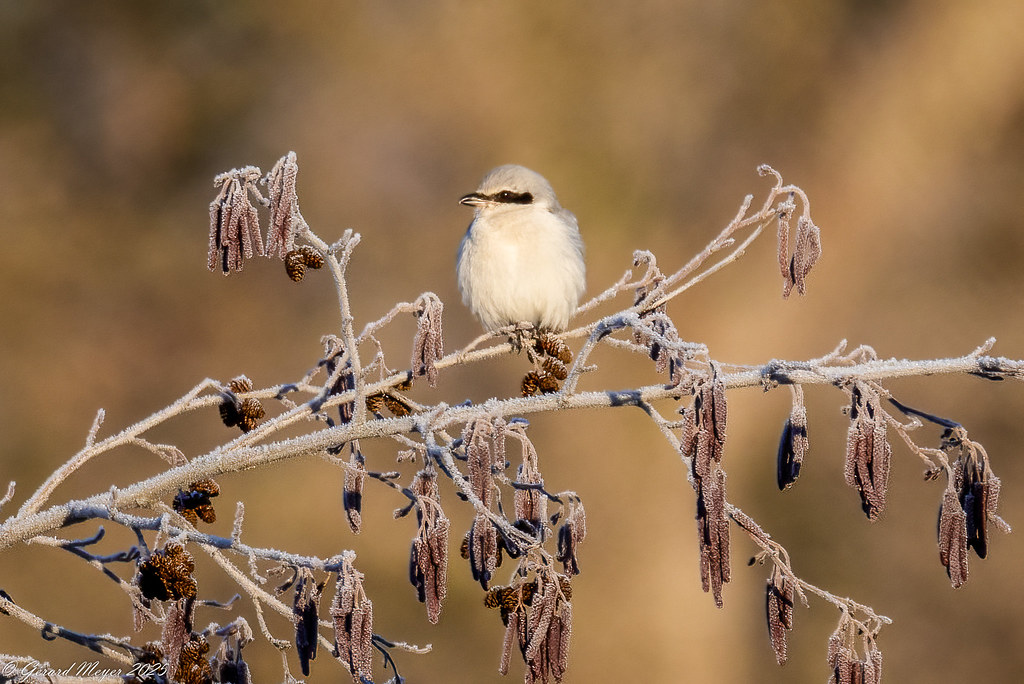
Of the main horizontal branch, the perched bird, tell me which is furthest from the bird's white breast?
the main horizontal branch

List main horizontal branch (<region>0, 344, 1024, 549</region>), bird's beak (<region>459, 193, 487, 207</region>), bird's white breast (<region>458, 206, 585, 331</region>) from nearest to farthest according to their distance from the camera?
main horizontal branch (<region>0, 344, 1024, 549</region>) < bird's white breast (<region>458, 206, 585, 331</region>) < bird's beak (<region>459, 193, 487, 207</region>)

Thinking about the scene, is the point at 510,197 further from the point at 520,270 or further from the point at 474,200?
the point at 520,270

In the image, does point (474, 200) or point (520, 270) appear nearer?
point (520, 270)

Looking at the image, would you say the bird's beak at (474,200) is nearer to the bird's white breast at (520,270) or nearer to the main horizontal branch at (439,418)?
the bird's white breast at (520,270)

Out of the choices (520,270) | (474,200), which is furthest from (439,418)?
(474,200)

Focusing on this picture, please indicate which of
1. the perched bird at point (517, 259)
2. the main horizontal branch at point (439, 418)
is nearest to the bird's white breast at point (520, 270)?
the perched bird at point (517, 259)

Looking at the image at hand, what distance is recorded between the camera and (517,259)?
4.54 m

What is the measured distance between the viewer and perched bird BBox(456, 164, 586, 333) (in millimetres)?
4535

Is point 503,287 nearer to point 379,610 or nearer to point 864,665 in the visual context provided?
point 864,665

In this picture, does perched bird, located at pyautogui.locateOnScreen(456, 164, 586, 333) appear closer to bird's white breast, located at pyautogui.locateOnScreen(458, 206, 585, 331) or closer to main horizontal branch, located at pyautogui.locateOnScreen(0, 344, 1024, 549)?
bird's white breast, located at pyautogui.locateOnScreen(458, 206, 585, 331)

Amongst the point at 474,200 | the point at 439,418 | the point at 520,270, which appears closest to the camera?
the point at 439,418

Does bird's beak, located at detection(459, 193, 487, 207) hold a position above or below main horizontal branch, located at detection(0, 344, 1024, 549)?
above

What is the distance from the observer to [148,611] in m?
2.31

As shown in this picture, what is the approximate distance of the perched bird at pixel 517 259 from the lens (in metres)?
4.54
